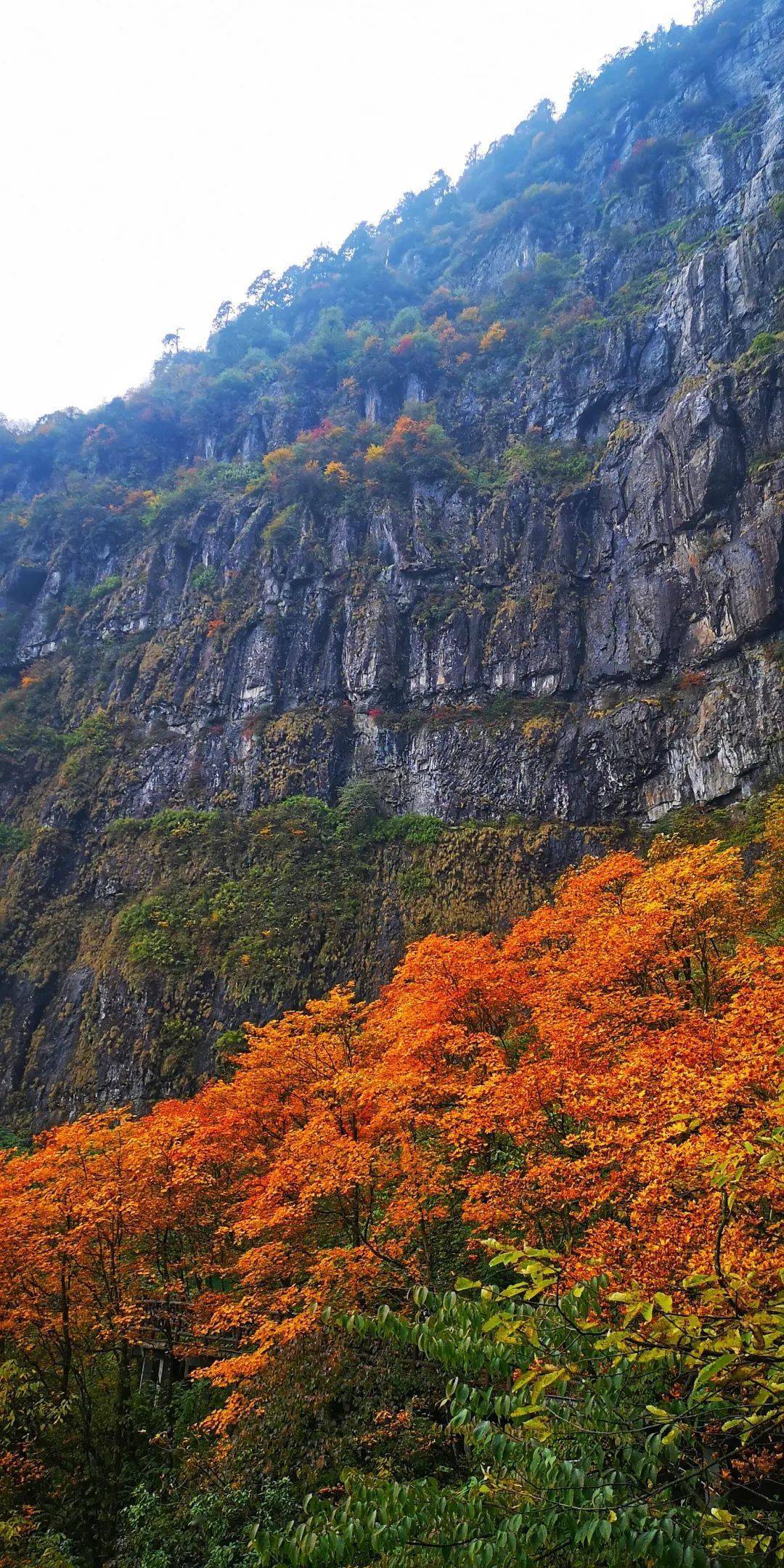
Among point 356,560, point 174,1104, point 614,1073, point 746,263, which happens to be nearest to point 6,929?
point 174,1104

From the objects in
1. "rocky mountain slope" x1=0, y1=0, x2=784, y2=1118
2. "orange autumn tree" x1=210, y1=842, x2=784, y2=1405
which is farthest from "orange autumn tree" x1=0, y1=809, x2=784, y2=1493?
"rocky mountain slope" x1=0, y1=0, x2=784, y2=1118

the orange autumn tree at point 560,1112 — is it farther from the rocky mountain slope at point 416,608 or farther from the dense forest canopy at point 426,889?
the rocky mountain slope at point 416,608

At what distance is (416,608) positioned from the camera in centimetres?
3825

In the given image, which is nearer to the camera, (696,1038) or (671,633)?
(696,1038)

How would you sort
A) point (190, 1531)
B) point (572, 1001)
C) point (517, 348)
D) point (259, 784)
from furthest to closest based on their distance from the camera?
point (517, 348), point (259, 784), point (572, 1001), point (190, 1531)

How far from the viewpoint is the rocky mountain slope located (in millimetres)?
27844

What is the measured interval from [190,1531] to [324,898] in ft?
72.2

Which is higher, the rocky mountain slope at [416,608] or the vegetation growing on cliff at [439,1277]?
the rocky mountain slope at [416,608]

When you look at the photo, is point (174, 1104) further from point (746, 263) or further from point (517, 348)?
point (517, 348)

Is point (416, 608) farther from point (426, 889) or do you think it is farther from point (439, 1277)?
point (439, 1277)

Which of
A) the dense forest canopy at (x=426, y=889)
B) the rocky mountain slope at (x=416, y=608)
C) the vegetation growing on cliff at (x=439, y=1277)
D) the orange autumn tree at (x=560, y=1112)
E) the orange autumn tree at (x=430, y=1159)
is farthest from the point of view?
the rocky mountain slope at (x=416, y=608)

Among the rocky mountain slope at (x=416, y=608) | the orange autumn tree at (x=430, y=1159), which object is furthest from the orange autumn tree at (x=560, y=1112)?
the rocky mountain slope at (x=416, y=608)

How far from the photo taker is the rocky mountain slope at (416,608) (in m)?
27.8

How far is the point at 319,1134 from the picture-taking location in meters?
10.4
